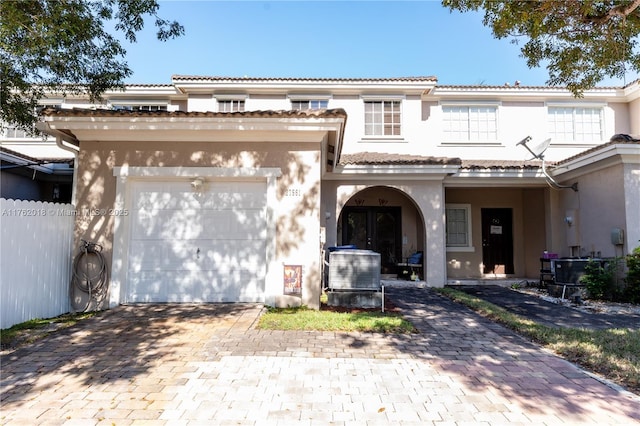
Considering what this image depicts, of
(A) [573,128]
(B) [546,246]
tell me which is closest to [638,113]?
(A) [573,128]

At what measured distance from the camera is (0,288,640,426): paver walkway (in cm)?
310

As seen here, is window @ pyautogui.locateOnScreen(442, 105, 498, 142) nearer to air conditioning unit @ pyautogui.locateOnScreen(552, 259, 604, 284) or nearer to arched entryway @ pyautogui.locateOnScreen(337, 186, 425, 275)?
arched entryway @ pyautogui.locateOnScreen(337, 186, 425, 275)

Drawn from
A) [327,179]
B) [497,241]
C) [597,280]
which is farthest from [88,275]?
[497,241]

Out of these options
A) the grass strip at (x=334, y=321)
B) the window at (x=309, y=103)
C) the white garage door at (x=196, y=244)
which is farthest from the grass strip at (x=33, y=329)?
the window at (x=309, y=103)

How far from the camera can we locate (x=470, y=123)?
13.8m

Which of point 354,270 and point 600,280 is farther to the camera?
point 600,280

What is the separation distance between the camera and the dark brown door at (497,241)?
13.6 m

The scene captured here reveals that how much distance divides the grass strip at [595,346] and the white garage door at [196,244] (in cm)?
480

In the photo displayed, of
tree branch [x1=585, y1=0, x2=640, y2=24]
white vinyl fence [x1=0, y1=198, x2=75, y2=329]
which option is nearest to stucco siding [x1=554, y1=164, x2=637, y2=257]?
tree branch [x1=585, y1=0, x2=640, y2=24]

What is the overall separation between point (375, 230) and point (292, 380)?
982cm

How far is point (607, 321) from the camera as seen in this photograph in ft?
21.9

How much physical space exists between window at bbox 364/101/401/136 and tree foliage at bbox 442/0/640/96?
5745 millimetres

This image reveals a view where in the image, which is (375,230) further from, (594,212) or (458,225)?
(594,212)

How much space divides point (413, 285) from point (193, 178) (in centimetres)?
726
